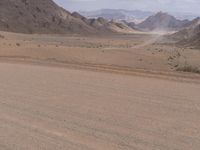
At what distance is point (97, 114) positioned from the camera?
9234 millimetres

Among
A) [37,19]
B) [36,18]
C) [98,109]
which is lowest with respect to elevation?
[37,19]

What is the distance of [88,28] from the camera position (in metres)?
118

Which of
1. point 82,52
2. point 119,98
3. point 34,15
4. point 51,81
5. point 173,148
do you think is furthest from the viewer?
point 34,15

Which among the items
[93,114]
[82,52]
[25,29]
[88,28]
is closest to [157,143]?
[93,114]

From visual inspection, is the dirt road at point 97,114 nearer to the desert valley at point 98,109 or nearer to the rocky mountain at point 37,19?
the desert valley at point 98,109

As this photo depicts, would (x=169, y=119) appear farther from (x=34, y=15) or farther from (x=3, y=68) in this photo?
(x=34, y=15)

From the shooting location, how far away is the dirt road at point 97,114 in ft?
24.0

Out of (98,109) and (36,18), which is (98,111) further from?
(36,18)

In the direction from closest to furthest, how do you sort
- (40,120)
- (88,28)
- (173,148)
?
(173,148) < (40,120) < (88,28)

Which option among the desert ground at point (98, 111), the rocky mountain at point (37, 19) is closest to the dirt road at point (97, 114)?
the desert ground at point (98, 111)

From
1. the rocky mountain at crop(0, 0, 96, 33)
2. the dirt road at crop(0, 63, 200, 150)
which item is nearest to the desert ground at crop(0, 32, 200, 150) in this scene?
the dirt road at crop(0, 63, 200, 150)

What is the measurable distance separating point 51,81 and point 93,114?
4908 millimetres

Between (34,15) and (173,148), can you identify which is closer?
(173,148)

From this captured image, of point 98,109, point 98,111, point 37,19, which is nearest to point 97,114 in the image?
point 98,111
